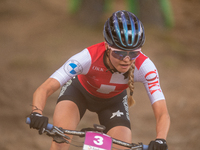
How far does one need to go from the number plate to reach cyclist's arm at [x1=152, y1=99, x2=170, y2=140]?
0.79 meters

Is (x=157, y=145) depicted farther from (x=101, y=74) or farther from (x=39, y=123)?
(x=101, y=74)

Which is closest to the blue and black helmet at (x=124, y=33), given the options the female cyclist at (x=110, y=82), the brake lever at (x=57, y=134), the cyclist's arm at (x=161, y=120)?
the female cyclist at (x=110, y=82)

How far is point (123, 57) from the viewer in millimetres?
3271

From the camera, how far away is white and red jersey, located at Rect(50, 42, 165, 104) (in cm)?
350

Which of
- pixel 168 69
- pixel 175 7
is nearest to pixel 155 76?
pixel 168 69

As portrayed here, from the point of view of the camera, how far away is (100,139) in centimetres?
263

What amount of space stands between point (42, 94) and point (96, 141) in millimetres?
922

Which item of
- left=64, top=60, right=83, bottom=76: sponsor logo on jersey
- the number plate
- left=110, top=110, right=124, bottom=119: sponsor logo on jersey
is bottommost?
the number plate

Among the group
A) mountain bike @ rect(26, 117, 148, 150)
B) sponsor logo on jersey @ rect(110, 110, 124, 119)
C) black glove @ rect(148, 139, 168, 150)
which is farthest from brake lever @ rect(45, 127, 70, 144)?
sponsor logo on jersey @ rect(110, 110, 124, 119)

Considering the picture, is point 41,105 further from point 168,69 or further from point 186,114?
point 168,69

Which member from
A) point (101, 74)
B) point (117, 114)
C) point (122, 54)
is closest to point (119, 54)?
point (122, 54)

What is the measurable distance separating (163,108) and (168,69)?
647 centimetres

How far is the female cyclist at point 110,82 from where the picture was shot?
3297 mm

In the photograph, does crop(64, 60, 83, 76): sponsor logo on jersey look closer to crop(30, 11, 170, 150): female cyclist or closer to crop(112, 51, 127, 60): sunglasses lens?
crop(30, 11, 170, 150): female cyclist
